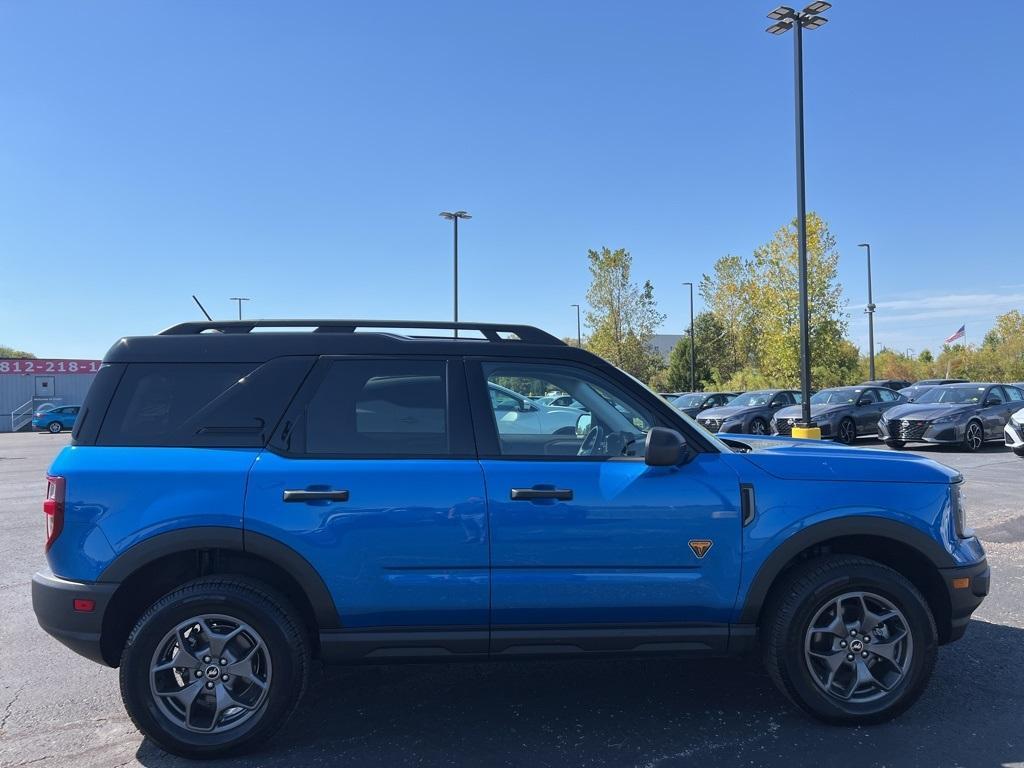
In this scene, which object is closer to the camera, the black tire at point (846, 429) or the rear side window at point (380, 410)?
the rear side window at point (380, 410)

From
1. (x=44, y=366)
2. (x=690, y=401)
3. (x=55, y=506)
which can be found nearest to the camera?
(x=55, y=506)

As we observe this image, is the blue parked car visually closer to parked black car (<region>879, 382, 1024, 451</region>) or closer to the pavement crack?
parked black car (<region>879, 382, 1024, 451</region>)

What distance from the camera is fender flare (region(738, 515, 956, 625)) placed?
11.4ft

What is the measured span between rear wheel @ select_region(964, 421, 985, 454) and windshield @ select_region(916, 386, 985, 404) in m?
0.76

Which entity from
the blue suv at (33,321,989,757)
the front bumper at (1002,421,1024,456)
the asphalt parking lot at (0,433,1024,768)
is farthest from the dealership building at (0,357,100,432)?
the blue suv at (33,321,989,757)

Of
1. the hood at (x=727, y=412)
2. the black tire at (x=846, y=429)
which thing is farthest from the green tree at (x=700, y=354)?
the black tire at (x=846, y=429)

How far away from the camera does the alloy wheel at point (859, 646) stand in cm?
355

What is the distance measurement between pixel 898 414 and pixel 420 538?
16.9 meters

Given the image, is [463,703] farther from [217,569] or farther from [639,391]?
[639,391]

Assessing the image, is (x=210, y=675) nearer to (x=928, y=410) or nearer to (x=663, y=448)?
(x=663, y=448)

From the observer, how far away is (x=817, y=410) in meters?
19.6

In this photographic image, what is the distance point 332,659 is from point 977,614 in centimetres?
433

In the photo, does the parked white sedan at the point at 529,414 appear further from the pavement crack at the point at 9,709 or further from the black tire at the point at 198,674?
the pavement crack at the point at 9,709

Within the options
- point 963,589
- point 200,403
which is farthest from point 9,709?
point 963,589
